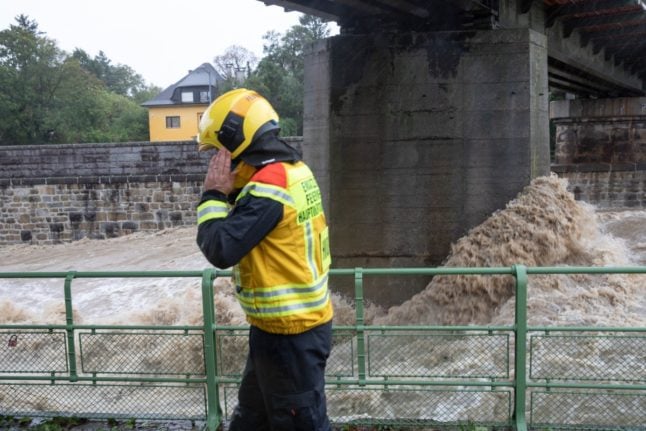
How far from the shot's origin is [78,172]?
2223 cm

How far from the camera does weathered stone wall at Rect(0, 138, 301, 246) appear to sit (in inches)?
862

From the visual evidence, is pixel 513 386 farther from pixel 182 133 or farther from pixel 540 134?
pixel 182 133

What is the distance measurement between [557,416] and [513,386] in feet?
1.54

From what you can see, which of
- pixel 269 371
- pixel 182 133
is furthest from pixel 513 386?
pixel 182 133

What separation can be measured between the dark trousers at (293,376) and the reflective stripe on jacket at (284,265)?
64mm

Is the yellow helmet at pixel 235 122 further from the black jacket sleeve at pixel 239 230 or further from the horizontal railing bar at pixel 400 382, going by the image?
the horizontal railing bar at pixel 400 382

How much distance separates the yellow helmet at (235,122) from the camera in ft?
10.0

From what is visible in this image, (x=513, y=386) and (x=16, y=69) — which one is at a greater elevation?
(x=16, y=69)

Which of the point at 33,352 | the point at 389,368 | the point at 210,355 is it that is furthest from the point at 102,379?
the point at 389,368

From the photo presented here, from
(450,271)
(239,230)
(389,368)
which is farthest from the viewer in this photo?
(389,368)

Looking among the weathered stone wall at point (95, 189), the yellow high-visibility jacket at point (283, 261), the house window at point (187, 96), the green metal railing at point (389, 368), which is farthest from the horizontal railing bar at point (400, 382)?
the house window at point (187, 96)

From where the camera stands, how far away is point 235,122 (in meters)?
3.05

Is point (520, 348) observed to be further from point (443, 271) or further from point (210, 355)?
point (210, 355)

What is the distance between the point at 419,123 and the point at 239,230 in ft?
26.4
